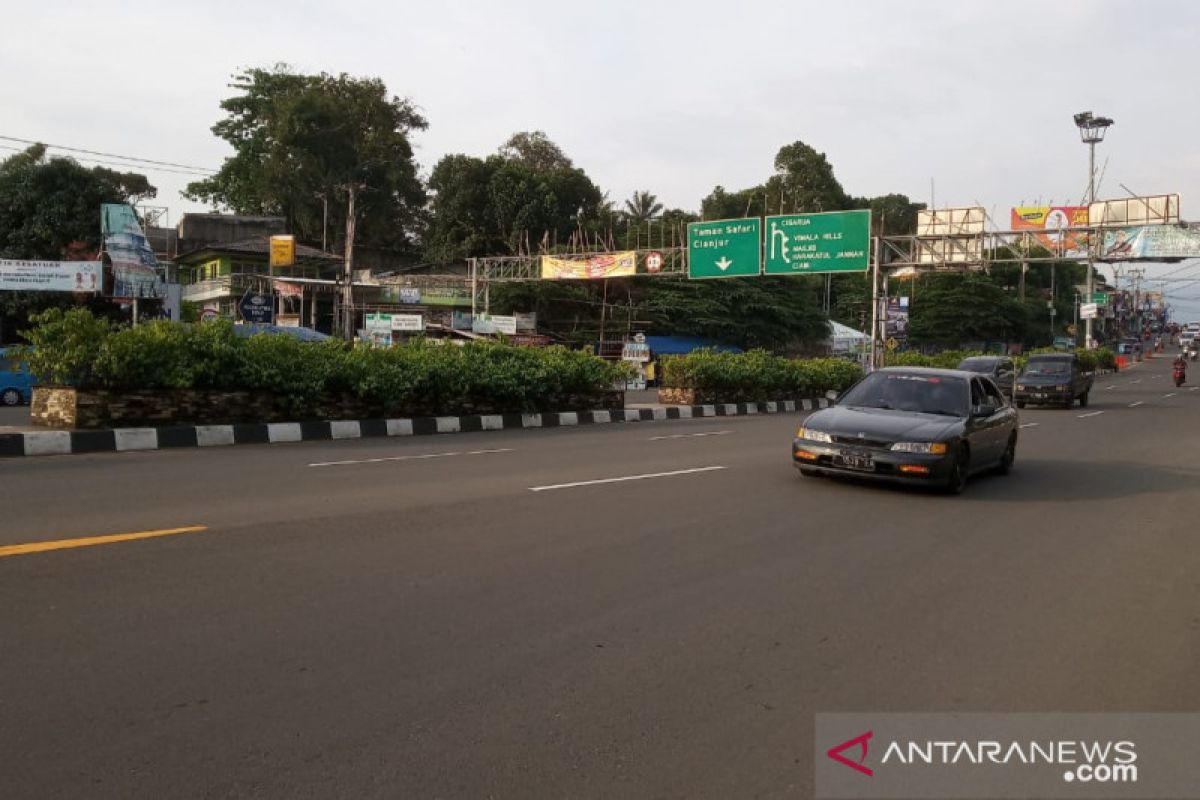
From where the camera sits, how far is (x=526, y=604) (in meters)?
5.04

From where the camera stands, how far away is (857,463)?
9.12 meters

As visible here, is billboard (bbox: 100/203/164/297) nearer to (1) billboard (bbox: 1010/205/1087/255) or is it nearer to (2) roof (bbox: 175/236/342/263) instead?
(2) roof (bbox: 175/236/342/263)

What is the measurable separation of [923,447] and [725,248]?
22.5 metres

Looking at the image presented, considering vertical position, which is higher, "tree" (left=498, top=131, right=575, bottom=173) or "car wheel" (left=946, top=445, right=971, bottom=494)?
"tree" (left=498, top=131, right=575, bottom=173)

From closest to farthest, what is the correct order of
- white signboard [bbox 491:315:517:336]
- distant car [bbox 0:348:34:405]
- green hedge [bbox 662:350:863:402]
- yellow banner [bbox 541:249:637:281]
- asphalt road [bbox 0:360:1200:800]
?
1. asphalt road [bbox 0:360:1200:800]
2. distant car [bbox 0:348:34:405]
3. green hedge [bbox 662:350:863:402]
4. yellow banner [bbox 541:249:637:281]
5. white signboard [bbox 491:315:517:336]

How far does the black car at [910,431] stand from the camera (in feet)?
29.5

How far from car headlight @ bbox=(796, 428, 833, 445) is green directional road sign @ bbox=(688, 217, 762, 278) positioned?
2119 cm

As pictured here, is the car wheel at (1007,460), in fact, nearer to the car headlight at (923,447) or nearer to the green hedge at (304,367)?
the car headlight at (923,447)

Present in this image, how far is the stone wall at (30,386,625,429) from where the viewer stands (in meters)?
12.2

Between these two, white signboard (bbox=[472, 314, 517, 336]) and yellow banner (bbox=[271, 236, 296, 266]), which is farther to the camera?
white signboard (bbox=[472, 314, 517, 336])

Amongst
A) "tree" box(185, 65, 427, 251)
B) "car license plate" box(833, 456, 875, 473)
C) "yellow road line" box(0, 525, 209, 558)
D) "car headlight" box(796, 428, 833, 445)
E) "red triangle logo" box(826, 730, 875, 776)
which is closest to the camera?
"red triangle logo" box(826, 730, 875, 776)

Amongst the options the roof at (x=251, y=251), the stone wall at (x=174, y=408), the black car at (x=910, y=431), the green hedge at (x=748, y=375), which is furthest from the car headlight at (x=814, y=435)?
the roof at (x=251, y=251)

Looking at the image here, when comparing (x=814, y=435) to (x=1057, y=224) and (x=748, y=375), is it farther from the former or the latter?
(x=1057, y=224)

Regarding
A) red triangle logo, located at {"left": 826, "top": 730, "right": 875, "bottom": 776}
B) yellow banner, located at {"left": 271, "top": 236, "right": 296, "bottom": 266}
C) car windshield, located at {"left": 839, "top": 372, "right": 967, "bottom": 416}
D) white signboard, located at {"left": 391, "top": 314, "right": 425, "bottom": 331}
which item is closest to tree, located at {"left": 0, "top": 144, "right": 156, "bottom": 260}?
yellow banner, located at {"left": 271, "top": 236, "right": 296, "bottom": 266}
